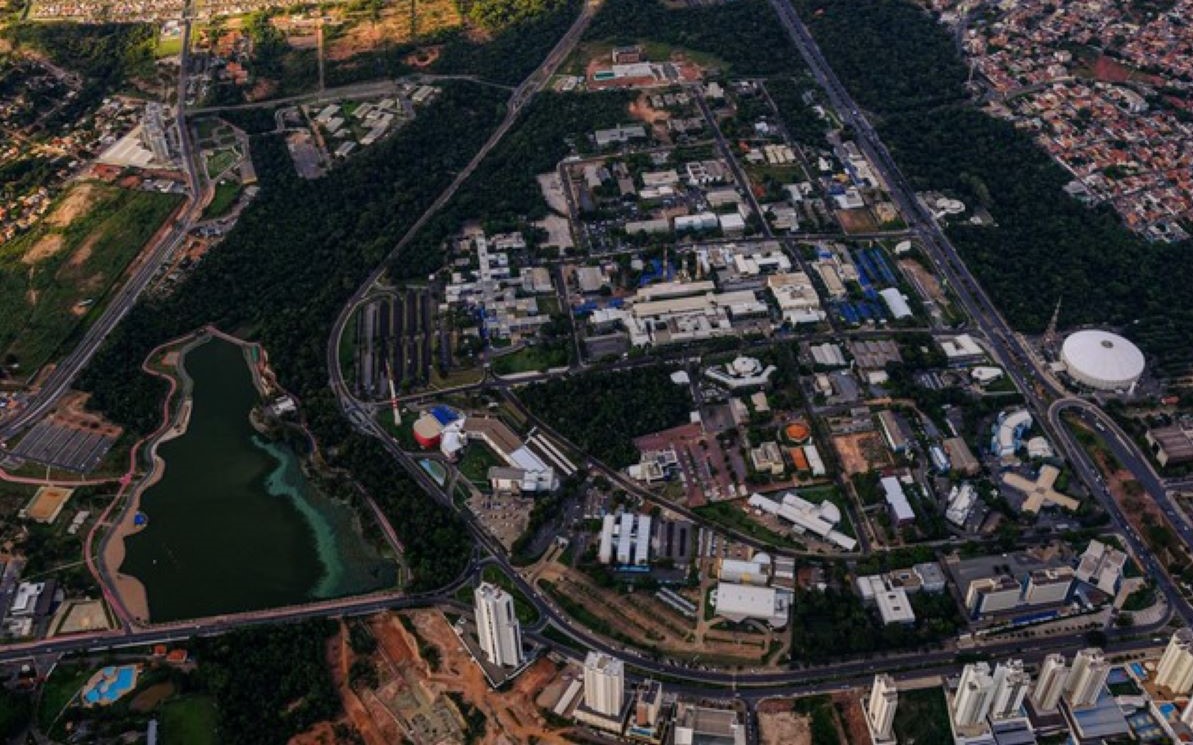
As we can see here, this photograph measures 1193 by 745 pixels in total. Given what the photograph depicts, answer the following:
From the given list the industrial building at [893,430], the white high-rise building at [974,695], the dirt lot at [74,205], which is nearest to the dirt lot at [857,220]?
the industrial building at [893,430]

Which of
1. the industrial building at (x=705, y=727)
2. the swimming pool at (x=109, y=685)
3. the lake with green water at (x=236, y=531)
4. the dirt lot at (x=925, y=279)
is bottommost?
the lake with green water at (x=236, y=531)

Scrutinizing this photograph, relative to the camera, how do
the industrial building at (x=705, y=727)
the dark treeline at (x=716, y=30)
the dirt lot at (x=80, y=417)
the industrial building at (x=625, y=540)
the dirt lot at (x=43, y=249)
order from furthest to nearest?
the dark treeline at (x=716, y=30) < the dirt lot at (x=43, y=249) < the dirt lot at (x=80, y=417) < the industrial building at (x=625, y=540) < the industrial building at (x=705, y=727)

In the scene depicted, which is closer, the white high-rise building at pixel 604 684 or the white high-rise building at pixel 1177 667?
the white high-rise building at pixel 604 684

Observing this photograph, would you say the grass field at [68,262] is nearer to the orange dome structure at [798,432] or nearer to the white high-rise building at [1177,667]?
the orange dome structure at [798,432]

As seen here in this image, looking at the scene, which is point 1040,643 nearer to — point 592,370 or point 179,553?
point 592,370

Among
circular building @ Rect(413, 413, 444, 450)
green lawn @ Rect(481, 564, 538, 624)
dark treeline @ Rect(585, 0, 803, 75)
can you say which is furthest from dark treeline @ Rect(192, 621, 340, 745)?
dark treeline @ Rect(585, 0, 803, 75)

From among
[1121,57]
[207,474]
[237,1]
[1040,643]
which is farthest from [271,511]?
[1121,57]

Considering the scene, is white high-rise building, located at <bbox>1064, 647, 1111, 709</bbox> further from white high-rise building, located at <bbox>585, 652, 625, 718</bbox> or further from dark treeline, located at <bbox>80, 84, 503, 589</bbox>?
dark treeline, located at <bbox>80, 84, 503, 589</bbox>

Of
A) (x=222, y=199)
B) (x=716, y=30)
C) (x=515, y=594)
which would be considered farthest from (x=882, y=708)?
(x=716, y=30)

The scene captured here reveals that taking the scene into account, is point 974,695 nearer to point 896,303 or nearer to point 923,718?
point 923,718
